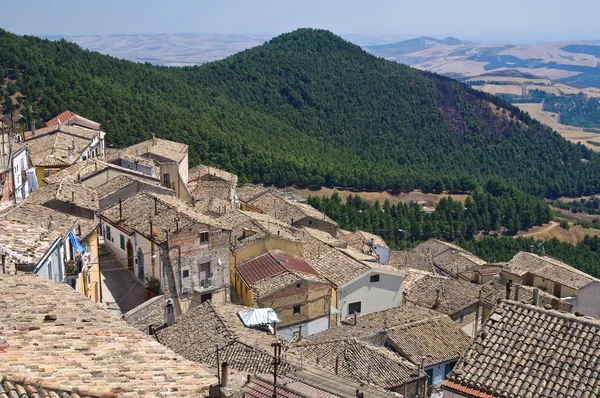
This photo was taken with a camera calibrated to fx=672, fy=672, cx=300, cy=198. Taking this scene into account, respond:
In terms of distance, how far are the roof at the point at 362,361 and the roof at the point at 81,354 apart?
7924 mm

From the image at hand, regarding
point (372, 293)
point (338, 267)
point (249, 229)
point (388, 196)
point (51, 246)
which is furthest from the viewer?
point (388, 196)

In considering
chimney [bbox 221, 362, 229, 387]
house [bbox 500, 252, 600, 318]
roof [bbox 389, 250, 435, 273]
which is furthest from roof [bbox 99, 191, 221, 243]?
house [bbox 500, 252, 600, 318]

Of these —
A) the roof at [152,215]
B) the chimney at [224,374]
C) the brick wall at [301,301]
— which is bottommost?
the brick wall at [301,301]

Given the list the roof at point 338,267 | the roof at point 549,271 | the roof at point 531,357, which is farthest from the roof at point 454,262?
the roof at point 531,357

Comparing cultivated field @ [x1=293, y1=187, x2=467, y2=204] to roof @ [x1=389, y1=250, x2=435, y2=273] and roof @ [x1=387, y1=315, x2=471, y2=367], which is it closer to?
roof @ [x1=389, y1=250, x2=435, y2=273]

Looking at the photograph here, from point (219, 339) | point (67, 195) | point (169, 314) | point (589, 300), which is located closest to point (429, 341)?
point (219, 339)

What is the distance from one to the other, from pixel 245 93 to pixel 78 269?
9989 centimetres

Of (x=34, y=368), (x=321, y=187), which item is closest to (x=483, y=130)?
(x=321, y=187)

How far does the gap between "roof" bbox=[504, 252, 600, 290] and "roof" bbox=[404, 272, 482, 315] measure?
23.8 ft

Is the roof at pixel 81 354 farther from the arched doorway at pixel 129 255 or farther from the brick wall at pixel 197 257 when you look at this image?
the arched doorway at pixel 129 255

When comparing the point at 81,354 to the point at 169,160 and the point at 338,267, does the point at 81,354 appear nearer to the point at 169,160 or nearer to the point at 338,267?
the point at 338,267

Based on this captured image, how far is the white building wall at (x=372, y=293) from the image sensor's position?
26806 millimetres

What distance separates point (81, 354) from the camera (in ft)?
32.4

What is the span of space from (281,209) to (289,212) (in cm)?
74
